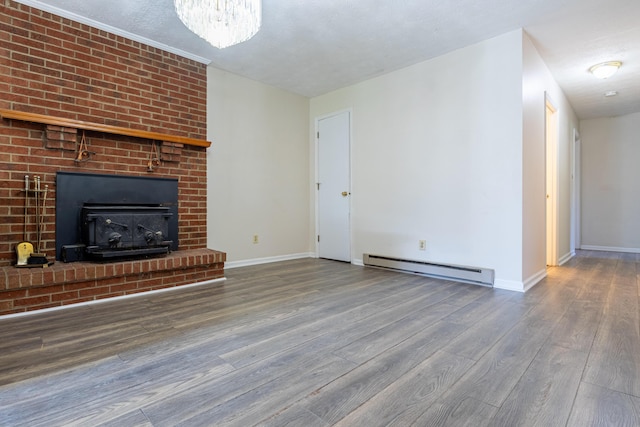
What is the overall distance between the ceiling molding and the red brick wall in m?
0.04

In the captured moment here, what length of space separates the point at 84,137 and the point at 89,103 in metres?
0.32

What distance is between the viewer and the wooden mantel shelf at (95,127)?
2375mm

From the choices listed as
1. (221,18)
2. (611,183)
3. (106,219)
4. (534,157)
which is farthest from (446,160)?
(611,183)

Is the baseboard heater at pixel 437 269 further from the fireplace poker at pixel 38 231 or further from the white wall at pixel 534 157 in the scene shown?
the fireplace poker at pixel 38 231

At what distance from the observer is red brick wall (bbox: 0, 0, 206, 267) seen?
95.8 inches

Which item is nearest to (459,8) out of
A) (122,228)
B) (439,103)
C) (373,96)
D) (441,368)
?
(439,103)

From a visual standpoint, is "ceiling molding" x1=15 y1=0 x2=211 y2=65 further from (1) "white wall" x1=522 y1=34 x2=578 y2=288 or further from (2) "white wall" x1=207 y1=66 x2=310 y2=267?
(1) "white wall" x1=522 y1=34 x2=578 y2=288

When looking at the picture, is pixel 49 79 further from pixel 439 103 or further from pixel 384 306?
pixel 439 103

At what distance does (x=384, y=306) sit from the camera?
2.35 metres

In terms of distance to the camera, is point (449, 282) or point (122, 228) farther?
point (449, 282)

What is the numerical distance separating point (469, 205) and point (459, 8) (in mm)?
1708

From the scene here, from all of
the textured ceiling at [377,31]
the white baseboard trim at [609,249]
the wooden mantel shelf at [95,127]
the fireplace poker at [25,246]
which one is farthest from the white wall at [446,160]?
the white baseboard trim at [609,249]

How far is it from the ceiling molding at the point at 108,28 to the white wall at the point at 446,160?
78.9 inches

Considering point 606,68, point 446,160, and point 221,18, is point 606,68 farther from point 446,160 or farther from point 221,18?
point 221,18
